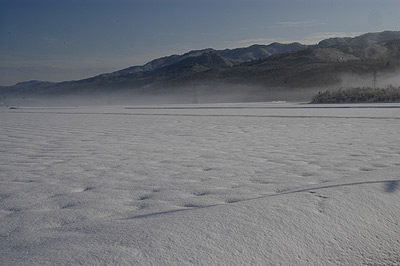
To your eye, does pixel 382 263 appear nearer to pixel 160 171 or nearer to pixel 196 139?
pixel 160 171

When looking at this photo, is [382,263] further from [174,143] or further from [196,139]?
[196,139]

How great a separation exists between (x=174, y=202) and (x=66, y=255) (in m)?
1.07

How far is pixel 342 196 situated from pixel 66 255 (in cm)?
189

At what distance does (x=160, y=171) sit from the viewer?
151 inches

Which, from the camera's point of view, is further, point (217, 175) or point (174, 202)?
point (217, 175)

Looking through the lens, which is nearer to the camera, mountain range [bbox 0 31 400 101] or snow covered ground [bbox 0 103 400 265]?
snow covered ground [bbox 0 103 400 265]

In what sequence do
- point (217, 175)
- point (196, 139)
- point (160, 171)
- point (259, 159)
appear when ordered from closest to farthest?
point (217, 175), point (160, 171), point (259, 159), point (196, 139)

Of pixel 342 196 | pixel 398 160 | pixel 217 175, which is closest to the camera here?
pixel 342 196

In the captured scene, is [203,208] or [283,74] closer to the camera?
[203,208]

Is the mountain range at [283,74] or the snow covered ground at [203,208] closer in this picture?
the snow covered ground at [203,208]

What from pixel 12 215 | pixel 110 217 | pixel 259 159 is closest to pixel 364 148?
pixel 259 159

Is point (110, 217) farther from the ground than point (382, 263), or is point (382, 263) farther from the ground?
point (110, 217)

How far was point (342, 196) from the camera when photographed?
2.62 m

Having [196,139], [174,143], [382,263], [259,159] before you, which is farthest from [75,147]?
[382,263]
